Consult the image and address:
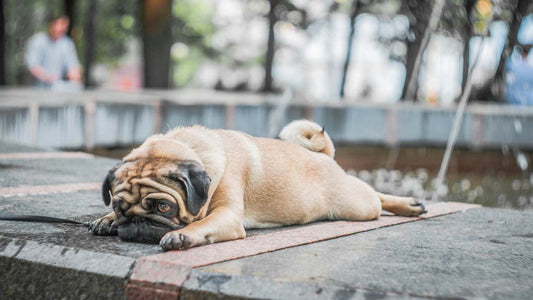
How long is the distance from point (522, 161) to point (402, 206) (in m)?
9.57

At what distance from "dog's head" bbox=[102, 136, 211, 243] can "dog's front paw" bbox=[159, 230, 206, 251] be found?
0.17 metres

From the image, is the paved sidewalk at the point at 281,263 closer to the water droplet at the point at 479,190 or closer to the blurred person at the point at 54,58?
the water droplet at the point at 479,190

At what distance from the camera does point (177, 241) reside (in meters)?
3.85

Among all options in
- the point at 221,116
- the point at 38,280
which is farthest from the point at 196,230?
the point at 221,116

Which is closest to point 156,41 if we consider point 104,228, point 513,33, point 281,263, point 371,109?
point 371,109

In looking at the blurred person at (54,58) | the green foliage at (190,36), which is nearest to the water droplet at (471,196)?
the blurred person at (54,58)

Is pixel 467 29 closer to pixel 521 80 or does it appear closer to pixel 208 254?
pixel 521 80

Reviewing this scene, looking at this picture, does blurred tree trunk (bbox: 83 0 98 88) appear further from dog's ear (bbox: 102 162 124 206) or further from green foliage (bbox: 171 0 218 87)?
dog's ear (bbox: 102 162 124 206)

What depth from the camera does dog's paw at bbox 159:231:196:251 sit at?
3844mm

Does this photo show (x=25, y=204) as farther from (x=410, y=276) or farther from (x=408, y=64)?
(x=408, y=64)

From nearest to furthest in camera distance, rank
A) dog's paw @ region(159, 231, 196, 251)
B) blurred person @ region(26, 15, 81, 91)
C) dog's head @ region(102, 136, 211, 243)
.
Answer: dog's paw @ region(159, 231, 196, 251) → dog's head @ region(102, 136, 211, 243) → blurred person @ region(26, 15, 81, 91)

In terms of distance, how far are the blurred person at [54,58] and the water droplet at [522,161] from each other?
31.1 feet

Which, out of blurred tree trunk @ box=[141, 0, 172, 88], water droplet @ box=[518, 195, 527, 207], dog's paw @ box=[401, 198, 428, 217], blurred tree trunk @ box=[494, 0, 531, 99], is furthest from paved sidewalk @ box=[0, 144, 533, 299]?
blurred tree trunk @ box=[494, 0, 531, 99]

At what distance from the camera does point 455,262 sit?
3.95 meters
